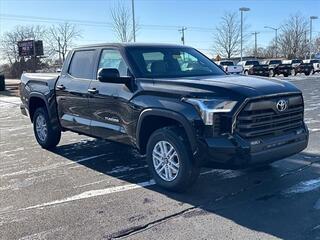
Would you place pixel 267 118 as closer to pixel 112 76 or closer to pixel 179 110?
pixel 179 110

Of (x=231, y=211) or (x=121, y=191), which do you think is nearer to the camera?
(x=231, y=211)

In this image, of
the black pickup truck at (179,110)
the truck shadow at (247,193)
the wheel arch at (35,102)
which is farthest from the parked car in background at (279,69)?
the black pickup truck at (179,110)

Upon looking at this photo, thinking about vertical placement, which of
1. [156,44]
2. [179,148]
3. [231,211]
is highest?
[156,44]

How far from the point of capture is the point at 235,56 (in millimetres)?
70812

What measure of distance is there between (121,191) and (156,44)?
2.40 m

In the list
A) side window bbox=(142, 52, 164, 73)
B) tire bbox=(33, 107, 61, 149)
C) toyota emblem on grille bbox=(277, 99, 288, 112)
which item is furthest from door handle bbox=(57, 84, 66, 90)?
toyota emblem on grille bbox=(277, 99, 288, 112)

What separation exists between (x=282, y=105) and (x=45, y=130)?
4.72 metres

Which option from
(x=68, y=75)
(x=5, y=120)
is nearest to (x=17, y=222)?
(x=68, y=75)

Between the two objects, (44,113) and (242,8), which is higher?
Answer: (242,8)

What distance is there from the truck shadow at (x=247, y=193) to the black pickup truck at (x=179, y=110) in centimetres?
41

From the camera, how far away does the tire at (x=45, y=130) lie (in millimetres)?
7879

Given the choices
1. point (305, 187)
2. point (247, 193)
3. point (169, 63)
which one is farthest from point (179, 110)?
point (305, 187)

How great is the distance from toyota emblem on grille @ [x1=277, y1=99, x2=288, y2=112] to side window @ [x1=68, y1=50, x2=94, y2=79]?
3.03 metres

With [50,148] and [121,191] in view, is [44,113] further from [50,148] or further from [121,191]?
[121,191]
